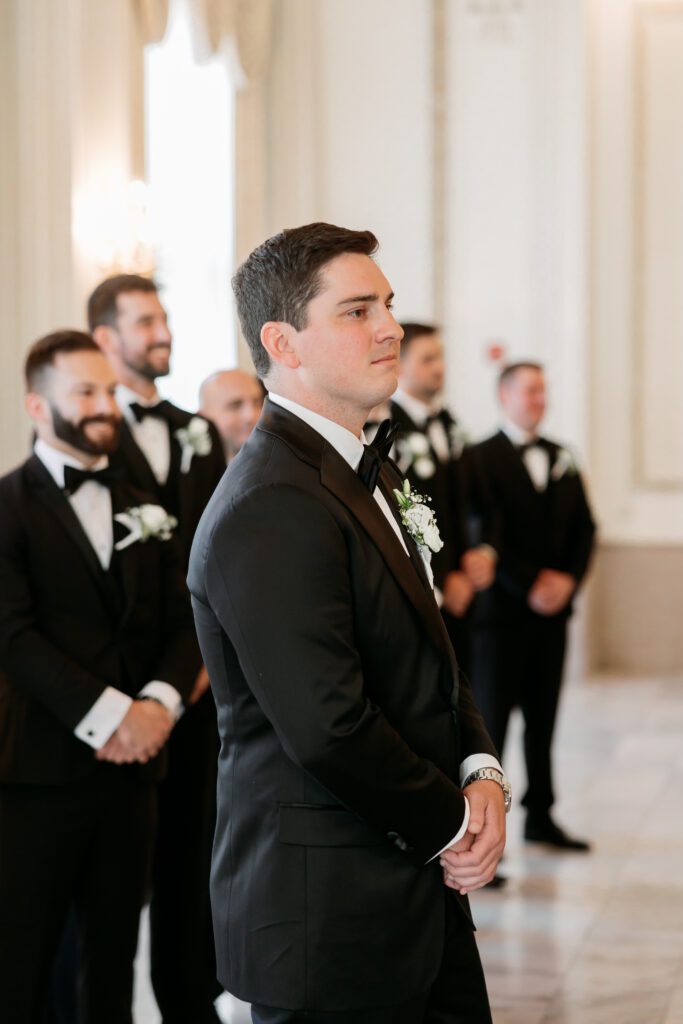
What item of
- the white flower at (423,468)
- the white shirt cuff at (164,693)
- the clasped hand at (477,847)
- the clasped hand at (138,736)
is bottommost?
the clasped hand at (138,736)

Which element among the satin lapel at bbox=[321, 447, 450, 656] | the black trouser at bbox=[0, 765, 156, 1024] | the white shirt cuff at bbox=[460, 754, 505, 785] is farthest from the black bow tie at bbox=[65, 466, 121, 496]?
the white shirt cuff at bbox=[460, 754, 505, 785]

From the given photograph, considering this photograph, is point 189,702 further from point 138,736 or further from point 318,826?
point 318,826

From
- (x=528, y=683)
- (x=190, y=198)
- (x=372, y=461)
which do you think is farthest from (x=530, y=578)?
(x=190, y=198)

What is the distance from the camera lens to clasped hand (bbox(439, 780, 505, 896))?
2.19 meters

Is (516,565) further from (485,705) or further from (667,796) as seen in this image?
(667,796)

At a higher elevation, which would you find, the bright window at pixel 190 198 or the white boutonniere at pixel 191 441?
the bright window at pixel 190 198

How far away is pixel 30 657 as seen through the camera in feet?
10.5

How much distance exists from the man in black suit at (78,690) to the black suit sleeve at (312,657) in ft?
3.94

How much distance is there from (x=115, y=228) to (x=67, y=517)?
414cm

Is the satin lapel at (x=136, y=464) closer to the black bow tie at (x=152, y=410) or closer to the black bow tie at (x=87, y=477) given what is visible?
the black bow tie at (x=152, y=410)

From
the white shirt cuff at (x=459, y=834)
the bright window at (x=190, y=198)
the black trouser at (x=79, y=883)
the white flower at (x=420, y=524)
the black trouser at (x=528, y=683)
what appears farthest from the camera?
the bright window at (x=190, y=198)

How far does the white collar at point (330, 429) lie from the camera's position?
2279 mm

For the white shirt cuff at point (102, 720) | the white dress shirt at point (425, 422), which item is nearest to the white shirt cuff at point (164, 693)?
the white shirt cuff at point (102, 720)

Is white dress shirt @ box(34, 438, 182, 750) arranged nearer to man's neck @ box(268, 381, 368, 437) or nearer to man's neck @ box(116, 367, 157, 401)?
man's neck @ box(116, 367, 157, 401)
